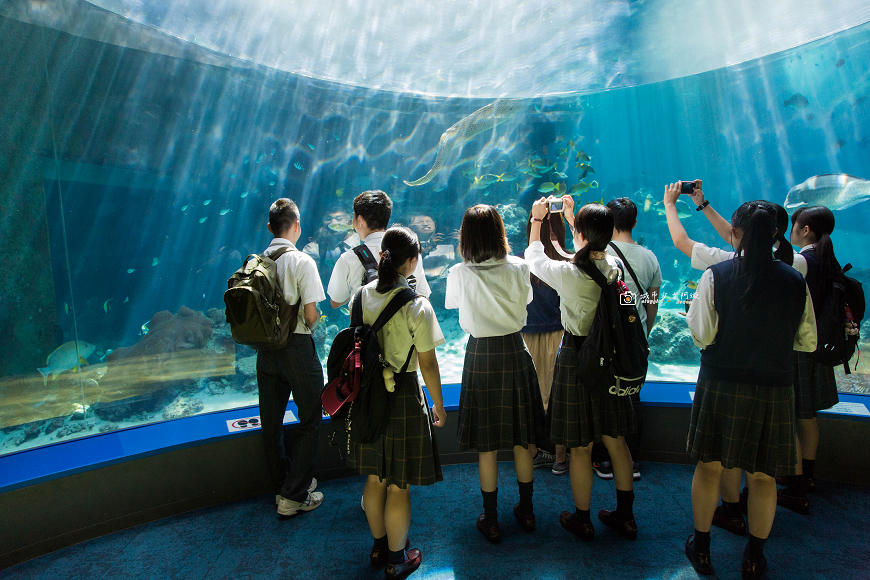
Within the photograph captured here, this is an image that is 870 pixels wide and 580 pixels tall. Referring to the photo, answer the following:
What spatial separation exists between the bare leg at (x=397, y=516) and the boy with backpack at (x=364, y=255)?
110cm

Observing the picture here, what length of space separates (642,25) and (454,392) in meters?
7.01

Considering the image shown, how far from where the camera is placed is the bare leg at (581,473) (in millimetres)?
2373

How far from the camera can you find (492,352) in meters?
2.38

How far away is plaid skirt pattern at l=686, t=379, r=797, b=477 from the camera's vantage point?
6.19 feet

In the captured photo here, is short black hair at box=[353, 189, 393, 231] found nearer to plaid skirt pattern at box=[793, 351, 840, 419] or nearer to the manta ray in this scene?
plaid skirt pattern at box=[793, 351, 840, 419]

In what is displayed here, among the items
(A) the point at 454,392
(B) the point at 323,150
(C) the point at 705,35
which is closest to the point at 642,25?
(C) the point at 705,35

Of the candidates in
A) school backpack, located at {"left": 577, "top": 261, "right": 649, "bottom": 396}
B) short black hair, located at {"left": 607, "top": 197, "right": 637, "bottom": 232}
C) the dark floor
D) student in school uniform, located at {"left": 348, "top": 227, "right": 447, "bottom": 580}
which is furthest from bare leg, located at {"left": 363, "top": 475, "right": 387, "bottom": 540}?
short black hair, located at {"left": 607, "top": 197, "right": 637, "bottom": 232}

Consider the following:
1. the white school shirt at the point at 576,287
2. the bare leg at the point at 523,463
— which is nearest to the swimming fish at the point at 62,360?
the bare leg at the point at 523,463

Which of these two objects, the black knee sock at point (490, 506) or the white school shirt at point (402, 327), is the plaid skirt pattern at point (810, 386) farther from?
the white school shirt at point (402, 327)

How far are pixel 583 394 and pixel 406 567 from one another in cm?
130

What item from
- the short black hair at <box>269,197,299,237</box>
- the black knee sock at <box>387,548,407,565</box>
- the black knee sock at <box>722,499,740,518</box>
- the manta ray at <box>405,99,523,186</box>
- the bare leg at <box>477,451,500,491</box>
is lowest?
the black knee sock at <box>387,548,407,565</box>

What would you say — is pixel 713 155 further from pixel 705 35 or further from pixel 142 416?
pixel 142 416

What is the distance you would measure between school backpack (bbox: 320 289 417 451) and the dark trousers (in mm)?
907

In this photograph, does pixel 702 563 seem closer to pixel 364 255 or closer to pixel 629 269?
pixel 629 269
